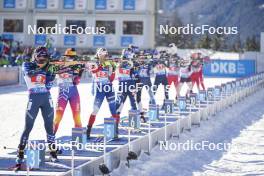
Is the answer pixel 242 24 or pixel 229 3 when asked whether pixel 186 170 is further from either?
pixel 229 3

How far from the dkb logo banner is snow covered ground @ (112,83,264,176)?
22.0 m

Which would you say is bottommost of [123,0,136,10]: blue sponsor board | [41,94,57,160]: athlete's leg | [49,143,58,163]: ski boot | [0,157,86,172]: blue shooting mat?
[0,157,86,172]: blue shooting mat

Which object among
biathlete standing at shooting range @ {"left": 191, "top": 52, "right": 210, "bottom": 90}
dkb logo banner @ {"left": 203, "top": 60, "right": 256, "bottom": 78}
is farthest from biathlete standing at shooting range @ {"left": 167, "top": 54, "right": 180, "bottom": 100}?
dkb logo banner @ {"left": 203, "top": 60, "right": 256, "bottom": 78}

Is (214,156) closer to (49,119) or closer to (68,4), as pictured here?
(49,119)

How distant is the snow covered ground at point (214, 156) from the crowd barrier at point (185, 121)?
202mm

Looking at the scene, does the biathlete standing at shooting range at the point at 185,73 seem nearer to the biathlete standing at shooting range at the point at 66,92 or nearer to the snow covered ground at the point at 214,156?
the snow covered ground at the point at 214,156

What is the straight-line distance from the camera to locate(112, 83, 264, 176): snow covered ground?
33.8 ft

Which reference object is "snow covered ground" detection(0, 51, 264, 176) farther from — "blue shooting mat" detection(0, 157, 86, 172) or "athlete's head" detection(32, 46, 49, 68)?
"athlete's head" detection(32, 46, 49, 68)

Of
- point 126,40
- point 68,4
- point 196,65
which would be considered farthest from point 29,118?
point 68,4

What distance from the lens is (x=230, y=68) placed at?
39.8 meters

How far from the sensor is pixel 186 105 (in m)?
16.9

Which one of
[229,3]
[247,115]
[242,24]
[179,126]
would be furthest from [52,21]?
[229,3]

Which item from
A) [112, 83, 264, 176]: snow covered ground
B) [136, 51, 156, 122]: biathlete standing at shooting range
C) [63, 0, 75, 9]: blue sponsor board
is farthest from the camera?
[63, 0, 75, 9]: blue sponsor board

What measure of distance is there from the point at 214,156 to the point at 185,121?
2.99 metres
